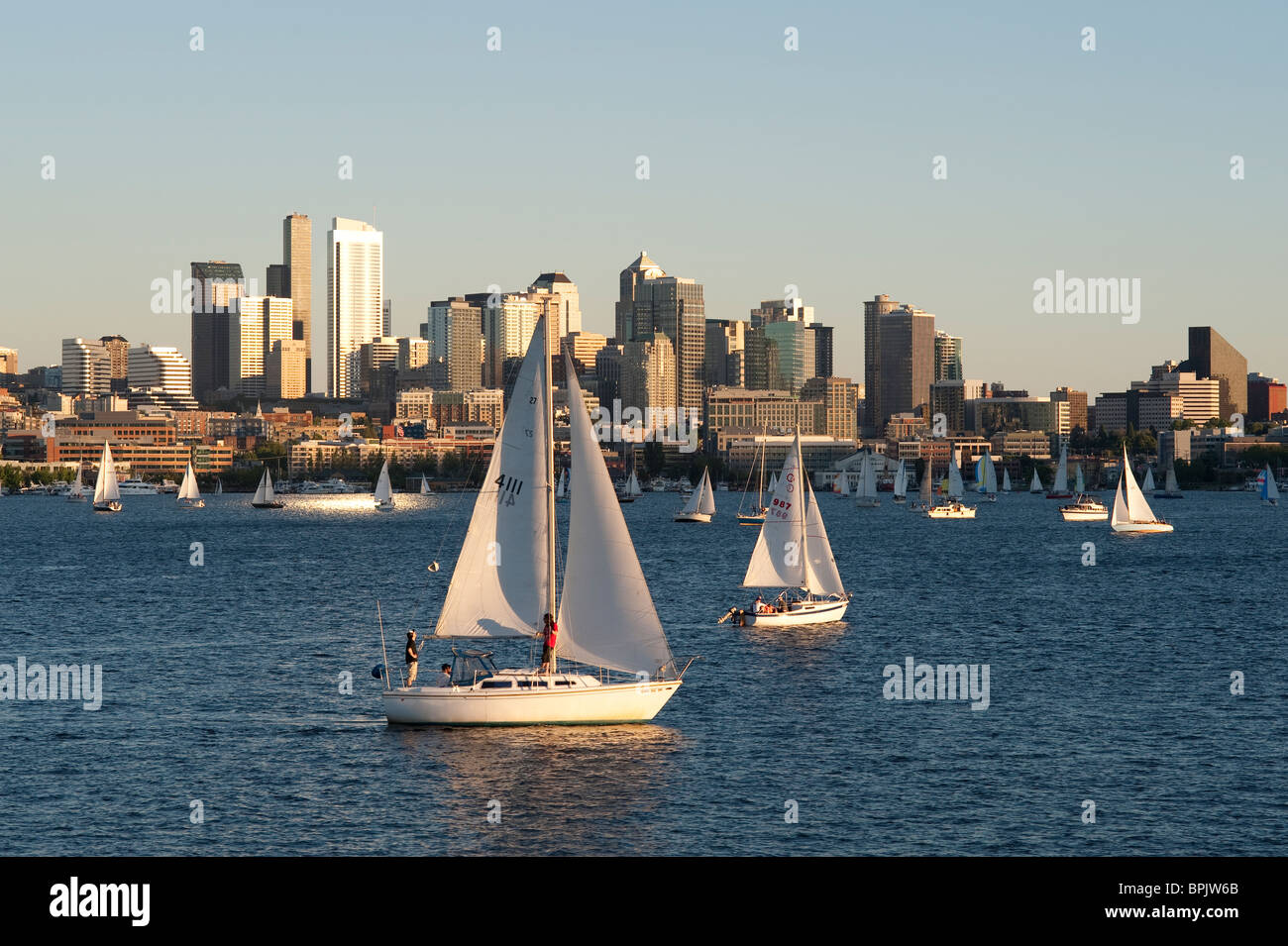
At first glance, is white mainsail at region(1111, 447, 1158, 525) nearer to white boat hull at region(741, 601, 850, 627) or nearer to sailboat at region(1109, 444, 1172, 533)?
sailboat at region(1109, 444, 1172, 533)

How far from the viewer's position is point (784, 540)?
72812mm

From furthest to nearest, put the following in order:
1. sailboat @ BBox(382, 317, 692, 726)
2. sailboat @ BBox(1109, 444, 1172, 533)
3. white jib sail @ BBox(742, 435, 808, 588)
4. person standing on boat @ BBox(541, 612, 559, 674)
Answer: sailboat @ BBox(1109, 444, 1172, 533)
white jib sail @ BBox(742, 435, 808, 588)
sailboat @ BBox(382, 317, 692, 726)
person standing on boat @ BBox(541, 612, 559, 674)

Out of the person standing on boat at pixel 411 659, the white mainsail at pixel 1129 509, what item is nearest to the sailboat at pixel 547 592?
the person standing on boat at pixel 411 659

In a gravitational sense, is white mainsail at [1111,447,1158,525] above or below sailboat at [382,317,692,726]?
below

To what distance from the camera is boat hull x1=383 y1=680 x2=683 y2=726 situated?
40.6m

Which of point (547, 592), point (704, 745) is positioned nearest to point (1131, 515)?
point (704, 745)

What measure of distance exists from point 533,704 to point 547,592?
10.1ft

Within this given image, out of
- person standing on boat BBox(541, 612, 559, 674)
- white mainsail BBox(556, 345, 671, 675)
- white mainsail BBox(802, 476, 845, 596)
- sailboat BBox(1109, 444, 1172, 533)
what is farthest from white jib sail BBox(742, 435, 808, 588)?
sailboat BBox(1109, 444, 1172, 533)

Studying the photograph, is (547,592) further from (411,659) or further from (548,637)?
(411,659)

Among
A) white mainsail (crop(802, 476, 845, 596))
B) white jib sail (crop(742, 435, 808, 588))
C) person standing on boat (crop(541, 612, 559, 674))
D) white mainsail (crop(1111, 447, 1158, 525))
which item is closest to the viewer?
person standing on boat (crop(541, 612, 559, 674))

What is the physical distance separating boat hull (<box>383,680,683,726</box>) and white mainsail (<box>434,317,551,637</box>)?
1.79 m

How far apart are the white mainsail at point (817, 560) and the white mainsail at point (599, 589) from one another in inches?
1283
